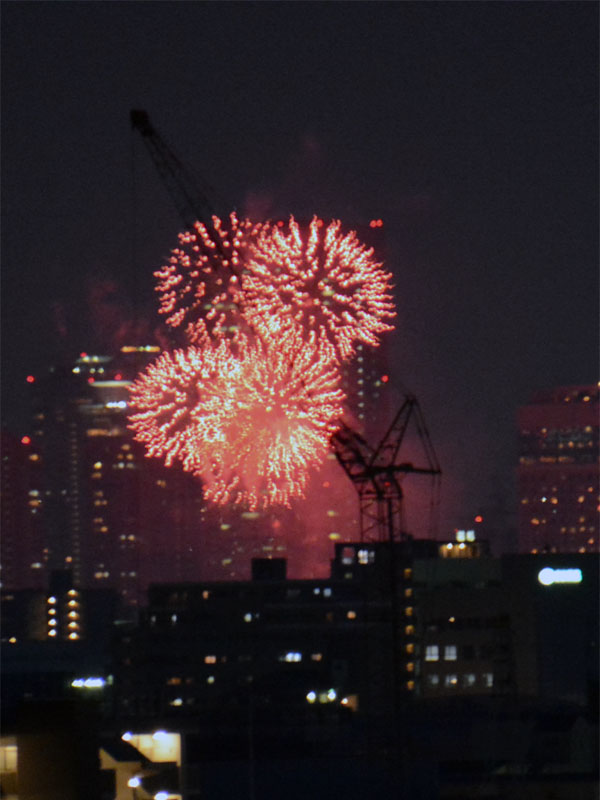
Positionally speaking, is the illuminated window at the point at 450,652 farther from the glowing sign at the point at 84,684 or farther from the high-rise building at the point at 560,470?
the high-rise building at the point at 560,470

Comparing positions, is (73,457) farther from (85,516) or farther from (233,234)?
(233,234)

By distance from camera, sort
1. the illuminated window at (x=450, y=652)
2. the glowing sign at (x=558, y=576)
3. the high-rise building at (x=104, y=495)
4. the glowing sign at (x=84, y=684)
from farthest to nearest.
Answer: the high-rise building at (x=104, y=495) < the illuminated window at (x=450, y=652) < the glowing sign at (x=558, y=576) < the glowing sign at (x=84, y=684)

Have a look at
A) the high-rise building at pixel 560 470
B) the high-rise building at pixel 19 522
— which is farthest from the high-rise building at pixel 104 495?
the high-rise building at pixel 560 470

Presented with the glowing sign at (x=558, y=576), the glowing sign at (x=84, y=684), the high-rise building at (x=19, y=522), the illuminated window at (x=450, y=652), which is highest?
the high-rise building at (x=19, y=522)

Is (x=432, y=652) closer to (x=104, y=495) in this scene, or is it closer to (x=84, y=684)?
(x=84, y=684)

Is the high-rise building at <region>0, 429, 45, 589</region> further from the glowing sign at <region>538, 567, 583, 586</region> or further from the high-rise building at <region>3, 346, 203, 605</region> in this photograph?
the glowing sign at <region>538, 567, 583, 586</region>

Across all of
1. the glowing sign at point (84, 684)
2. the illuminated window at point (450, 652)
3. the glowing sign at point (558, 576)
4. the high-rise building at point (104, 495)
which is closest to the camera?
the glowing sign at point (84, 684)

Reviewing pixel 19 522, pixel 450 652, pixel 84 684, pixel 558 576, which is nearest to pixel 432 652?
pixel 450 652
